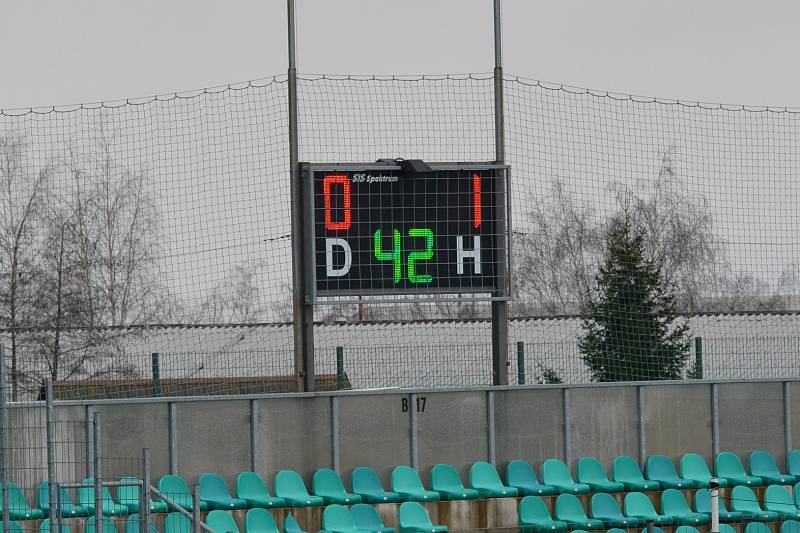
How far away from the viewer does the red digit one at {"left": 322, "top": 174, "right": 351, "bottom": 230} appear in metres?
14.2

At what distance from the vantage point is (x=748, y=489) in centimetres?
1492

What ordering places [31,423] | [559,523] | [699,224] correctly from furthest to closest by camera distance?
[699,224] → [559,523] → [31,423]

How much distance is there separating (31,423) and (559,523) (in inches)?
210

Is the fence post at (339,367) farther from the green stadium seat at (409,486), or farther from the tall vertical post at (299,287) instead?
the green stadium seat at (409,486)

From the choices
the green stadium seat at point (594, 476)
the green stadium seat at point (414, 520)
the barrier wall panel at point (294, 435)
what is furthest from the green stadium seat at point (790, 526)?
the barrier wall panel at point (294, 435)

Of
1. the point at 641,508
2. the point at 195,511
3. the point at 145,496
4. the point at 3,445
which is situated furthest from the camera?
the point at 641,508

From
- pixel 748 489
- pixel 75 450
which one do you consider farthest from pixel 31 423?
pixel 748 489

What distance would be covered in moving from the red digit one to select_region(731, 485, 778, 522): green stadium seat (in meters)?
5.13

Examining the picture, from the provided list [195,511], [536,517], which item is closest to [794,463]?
[536,517]

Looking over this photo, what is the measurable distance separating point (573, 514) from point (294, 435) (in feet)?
9.83

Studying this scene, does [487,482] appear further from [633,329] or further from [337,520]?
[633,329]

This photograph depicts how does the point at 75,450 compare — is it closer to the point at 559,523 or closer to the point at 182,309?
the point at 182,309

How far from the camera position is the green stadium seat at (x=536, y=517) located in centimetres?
1385

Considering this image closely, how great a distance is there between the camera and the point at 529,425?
15.0m
